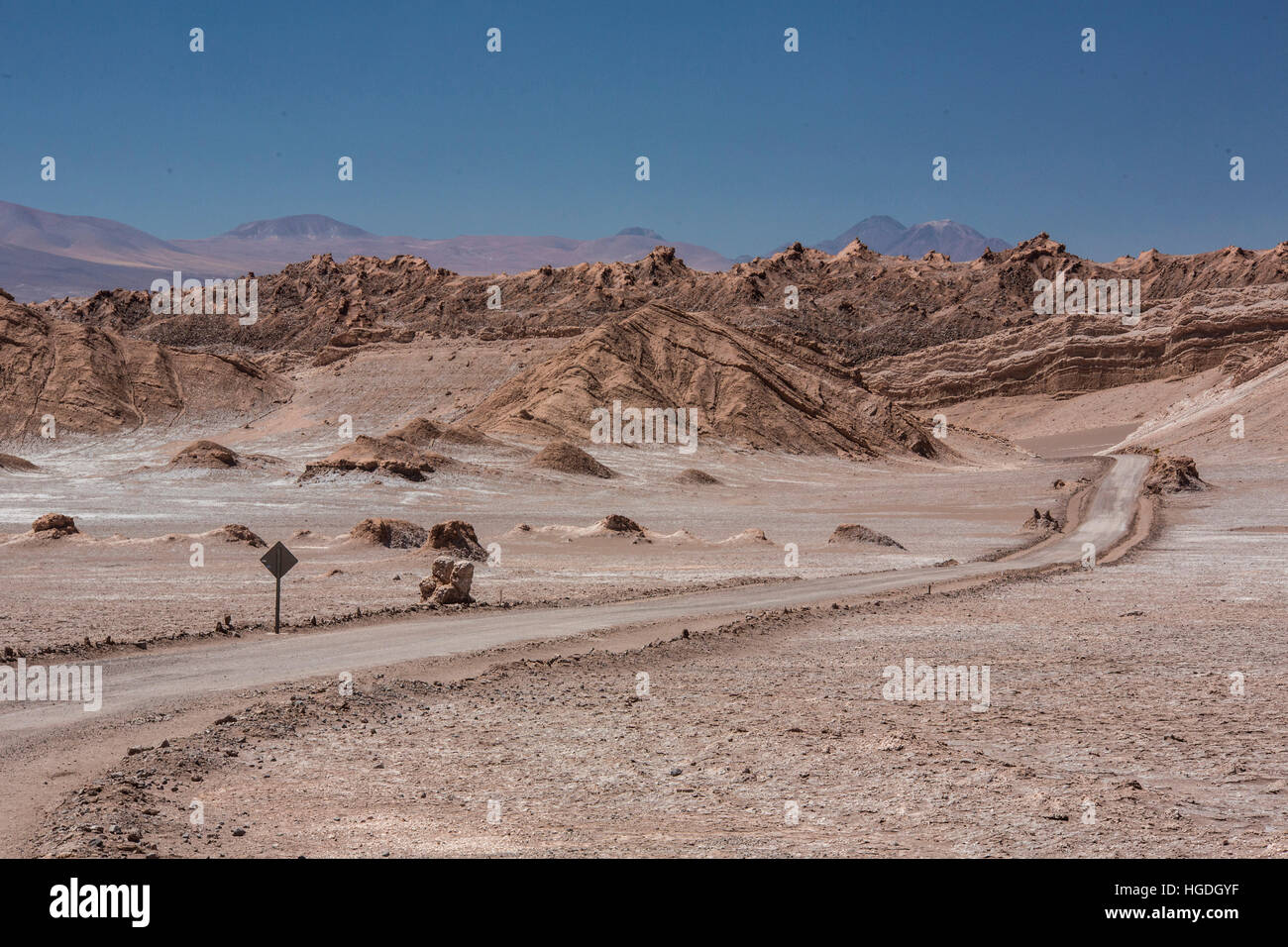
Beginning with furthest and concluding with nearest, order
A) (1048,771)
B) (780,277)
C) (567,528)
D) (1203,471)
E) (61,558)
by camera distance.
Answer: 1. (780,277)
2. (1203,471)
3. (567,528)
4. (61,558)
5. (1048,771)

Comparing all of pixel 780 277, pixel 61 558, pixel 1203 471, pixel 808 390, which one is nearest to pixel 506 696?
pixel 61 558

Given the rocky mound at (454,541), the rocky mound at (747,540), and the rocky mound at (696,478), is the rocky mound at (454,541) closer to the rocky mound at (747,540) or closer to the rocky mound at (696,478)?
the rocky mound at (747,540)

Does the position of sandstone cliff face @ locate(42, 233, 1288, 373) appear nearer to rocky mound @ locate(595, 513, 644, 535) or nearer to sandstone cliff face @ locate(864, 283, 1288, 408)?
sandstone cliff face @ locate(864, 283, 1288, 408)

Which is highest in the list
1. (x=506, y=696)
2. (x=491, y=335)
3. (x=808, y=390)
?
(x=491, y=335)

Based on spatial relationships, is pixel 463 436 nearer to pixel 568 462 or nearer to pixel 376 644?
pixel 568 462

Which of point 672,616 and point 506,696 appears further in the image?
point 672,616

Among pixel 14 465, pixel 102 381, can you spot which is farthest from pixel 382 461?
pixel 102 381

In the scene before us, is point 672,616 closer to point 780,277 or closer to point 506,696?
point 506,696
